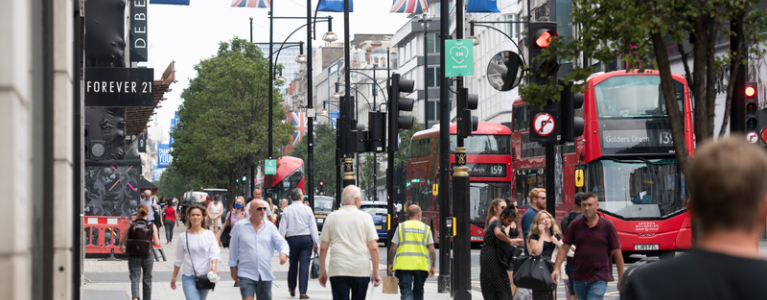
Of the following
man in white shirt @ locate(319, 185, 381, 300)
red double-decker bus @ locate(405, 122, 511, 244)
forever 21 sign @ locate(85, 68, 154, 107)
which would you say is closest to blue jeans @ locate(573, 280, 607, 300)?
man in white shirt @ locate(319, 185, 381, 300)

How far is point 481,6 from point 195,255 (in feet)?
64.6

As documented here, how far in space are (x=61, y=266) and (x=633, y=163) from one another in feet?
57.2

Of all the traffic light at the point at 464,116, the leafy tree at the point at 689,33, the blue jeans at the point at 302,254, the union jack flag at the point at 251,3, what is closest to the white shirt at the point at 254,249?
the blue jeans at the point at 302,254

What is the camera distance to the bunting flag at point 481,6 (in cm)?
2830

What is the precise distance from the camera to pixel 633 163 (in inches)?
840

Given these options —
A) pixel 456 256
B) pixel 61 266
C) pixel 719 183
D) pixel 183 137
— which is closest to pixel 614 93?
pixel 456 256

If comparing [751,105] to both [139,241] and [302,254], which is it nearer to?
[302,254]

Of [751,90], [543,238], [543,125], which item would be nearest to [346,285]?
[543,238]

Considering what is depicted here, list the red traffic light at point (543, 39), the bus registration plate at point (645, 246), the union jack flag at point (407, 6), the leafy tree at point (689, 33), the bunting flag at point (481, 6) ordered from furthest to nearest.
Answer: the bunting flag at point (481, 6) < the union jack flag at point (407, 6) < the bus registration plate at point (645, 246) < the red traffic light at point (543, 39) < the leafy tree at point (689, 33)

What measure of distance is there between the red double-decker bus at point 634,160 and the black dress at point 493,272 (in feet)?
34.9

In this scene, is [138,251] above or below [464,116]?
below

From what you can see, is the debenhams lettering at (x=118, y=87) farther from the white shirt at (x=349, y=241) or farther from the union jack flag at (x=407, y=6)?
the union jack flag at (x=407, y=6)

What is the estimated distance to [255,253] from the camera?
10.3 metres

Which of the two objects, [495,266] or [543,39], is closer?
[543,39]
